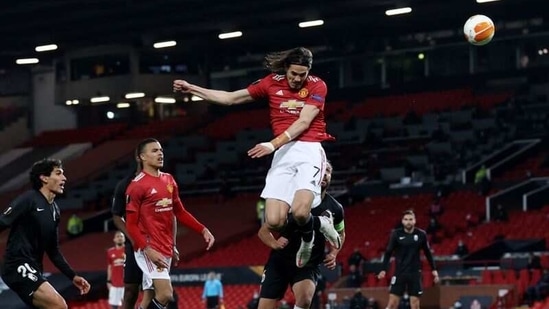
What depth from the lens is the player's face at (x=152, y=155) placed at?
13711 millimetres

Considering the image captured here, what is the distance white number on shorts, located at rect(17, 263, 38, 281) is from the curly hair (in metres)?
3.22

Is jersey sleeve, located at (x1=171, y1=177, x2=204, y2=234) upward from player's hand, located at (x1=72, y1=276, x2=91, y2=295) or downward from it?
upward

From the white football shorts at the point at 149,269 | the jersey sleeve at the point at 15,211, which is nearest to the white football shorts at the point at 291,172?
the white football shorts at the point at 149,269

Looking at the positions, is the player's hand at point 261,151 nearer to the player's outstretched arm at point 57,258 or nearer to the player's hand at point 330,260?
the player's hand at point 330,260

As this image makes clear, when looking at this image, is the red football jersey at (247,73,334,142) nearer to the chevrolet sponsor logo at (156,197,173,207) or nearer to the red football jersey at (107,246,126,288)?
the chevrolet sponsor logo at (156,197,173,207)

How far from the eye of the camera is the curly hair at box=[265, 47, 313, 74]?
12.1 metres

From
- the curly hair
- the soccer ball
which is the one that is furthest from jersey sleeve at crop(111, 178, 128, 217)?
the soccer ball

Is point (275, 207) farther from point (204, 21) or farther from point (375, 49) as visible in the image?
point (375, 49)

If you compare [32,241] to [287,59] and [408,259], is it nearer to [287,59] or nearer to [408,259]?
[287,59]

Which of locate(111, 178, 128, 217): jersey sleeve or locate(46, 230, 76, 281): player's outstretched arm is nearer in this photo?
locate(46, 230, 76, 281): player's outstretched arm

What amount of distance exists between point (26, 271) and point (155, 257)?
1619 mm

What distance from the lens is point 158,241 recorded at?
45.0 ft

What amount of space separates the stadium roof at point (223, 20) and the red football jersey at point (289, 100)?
93.3ft

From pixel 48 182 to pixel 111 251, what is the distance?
38.4ft
